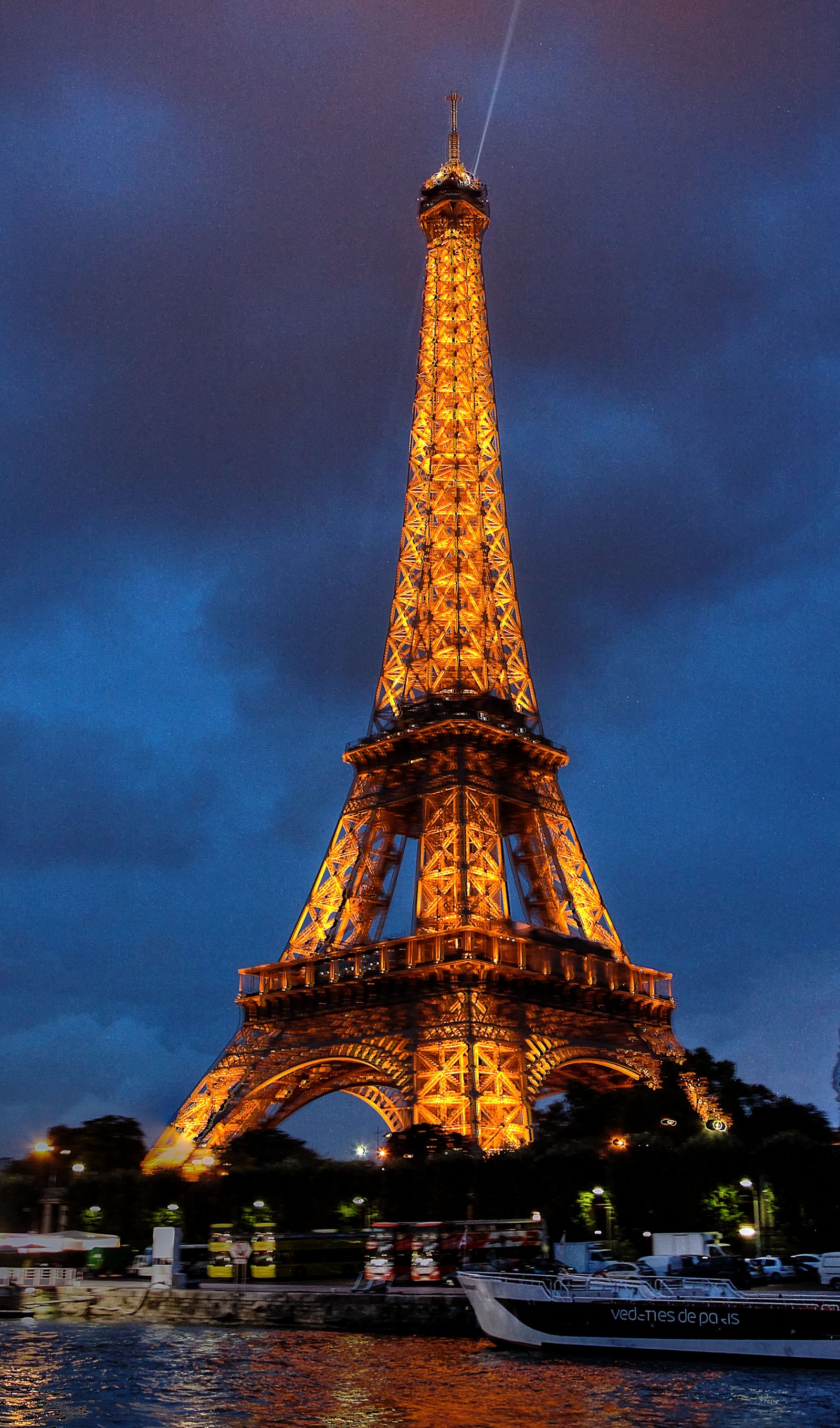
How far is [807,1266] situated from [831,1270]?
10.1ft

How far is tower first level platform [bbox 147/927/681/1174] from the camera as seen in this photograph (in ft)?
210

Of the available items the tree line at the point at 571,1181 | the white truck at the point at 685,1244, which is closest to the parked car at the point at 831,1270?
the white truck at the point at 685,1244

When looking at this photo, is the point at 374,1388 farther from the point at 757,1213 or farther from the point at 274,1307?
the point at 757,1213

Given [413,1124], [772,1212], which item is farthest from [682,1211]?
[413,1124]

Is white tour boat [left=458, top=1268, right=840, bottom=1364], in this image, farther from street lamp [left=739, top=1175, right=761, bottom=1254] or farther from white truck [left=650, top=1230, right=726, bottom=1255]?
street lamp [left=739, top=1175, right=761, bottom=1254]

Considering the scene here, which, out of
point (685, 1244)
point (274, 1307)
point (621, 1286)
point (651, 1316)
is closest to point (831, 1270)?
point (685, 1244)

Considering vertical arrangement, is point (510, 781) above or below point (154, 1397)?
above

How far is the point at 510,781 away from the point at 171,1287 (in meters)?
35.2

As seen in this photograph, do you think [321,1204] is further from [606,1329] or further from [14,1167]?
[606,1329]

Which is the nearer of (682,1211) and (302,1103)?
Result: (682,1211)

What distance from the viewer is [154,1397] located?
100 feet

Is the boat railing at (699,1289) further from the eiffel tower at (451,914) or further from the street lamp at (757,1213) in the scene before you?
the eiffel tower at (451,914)

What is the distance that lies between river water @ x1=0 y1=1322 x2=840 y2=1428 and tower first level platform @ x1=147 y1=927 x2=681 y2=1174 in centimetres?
2285

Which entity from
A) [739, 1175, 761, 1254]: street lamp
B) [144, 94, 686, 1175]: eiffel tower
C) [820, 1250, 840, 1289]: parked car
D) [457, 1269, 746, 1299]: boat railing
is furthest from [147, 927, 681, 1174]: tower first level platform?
[457, 1269, 746, 1299]: boat railing
